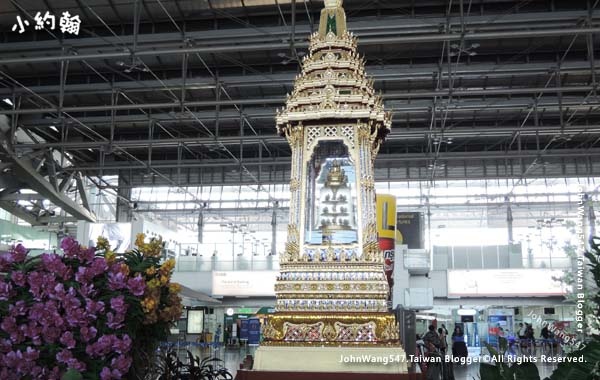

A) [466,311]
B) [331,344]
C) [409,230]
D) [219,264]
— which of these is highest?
[409,230]

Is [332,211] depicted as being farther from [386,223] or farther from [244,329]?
[244,329]

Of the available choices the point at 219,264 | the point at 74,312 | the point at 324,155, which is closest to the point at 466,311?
the point at 219,264

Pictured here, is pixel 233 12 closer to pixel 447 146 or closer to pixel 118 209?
pixel 447 146

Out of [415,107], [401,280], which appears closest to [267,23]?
[415,107]

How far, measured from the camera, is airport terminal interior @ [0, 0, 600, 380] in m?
6.96

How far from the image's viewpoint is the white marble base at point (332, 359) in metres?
5.95

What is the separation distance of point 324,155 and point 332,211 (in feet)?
2.31

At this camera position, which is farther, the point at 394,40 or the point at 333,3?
the point at 394,40

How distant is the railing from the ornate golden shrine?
21.3 meters

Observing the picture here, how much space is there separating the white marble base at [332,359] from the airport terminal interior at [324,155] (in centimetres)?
2

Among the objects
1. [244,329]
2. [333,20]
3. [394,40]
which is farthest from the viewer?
[244,329]

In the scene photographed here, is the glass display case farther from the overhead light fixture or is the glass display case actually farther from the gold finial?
the overhead light fixture

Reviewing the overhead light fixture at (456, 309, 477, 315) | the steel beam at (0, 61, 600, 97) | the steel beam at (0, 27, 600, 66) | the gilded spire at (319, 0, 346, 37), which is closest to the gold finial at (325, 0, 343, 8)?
the gilded spire at (319, 0, 346, 37)

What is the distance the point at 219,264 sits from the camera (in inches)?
1145
